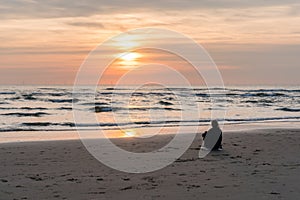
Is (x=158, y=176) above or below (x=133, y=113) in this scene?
below

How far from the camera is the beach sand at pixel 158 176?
283 inches

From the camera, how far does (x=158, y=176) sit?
28.5 ft

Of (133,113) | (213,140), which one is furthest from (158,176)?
(133,113)

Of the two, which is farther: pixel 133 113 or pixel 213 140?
pixel 133 113

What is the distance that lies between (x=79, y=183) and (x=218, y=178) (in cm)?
263

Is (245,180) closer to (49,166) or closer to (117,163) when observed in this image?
(117,163)

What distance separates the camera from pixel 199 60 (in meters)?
10.1

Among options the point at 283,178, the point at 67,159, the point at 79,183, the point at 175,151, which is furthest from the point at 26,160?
the point at 283,178

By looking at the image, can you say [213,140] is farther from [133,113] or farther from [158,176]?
[133,113]

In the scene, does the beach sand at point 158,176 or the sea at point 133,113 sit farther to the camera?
the sea at point 133,113

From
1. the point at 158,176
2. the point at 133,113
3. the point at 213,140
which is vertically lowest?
the point at 158,176

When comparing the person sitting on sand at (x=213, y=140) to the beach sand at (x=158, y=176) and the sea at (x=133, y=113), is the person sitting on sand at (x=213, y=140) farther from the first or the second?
the sea at (x=133, y=113)

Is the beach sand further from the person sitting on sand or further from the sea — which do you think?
the sea

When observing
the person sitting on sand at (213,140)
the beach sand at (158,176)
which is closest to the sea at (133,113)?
the person sitting on sand at (213,140)
